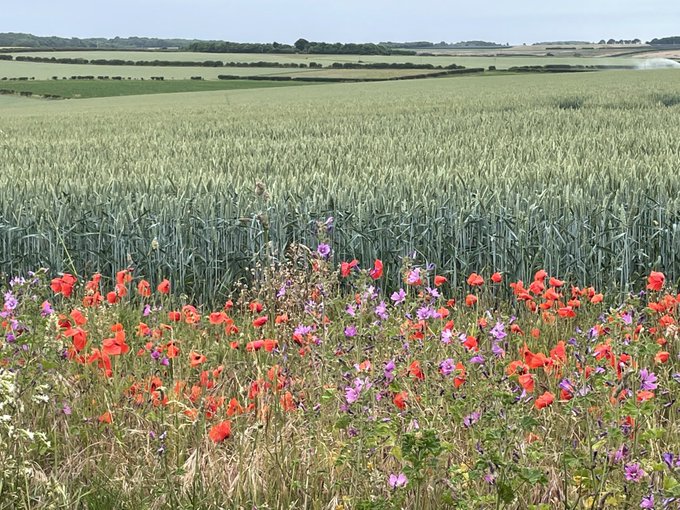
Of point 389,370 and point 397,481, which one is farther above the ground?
point 389,370

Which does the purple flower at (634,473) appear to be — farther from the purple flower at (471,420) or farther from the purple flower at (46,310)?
the purple flower at (46,310)

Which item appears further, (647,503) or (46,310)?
(46,310)

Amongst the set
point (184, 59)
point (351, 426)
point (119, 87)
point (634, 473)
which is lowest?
point (351, 426)

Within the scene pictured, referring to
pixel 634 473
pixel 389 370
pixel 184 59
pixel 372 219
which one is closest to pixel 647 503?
pixel 634 473

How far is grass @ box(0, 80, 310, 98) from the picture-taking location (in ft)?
160

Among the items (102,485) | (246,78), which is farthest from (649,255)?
(246,78)

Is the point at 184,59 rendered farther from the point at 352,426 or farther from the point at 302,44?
the point at 352,426

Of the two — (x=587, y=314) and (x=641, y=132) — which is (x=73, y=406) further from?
(x=641, y=132)

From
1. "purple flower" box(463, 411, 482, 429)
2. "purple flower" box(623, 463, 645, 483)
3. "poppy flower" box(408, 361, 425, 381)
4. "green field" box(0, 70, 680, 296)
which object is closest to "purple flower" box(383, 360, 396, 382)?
"poppy flower" box(408, 361, 425, 381)

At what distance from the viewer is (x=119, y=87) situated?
52.5m

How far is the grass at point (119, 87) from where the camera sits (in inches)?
1923

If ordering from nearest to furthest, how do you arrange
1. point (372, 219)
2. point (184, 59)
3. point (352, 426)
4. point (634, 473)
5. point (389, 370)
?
point (634, 473) → point (389, 370) → point (352, 426) → point (372, 219) → point (184, 59)

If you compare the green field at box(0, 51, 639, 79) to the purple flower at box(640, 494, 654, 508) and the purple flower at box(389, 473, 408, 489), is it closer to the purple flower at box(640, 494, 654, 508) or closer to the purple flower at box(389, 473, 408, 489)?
the purple flower at box(389, 473, 408, 489)

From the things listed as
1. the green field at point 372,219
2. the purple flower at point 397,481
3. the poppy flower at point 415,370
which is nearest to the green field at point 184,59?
the green field at point 372,219
